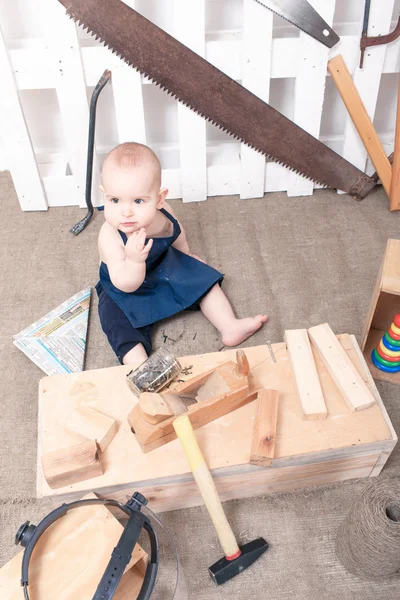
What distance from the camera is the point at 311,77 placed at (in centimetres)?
163

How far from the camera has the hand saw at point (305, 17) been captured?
1.49 meters

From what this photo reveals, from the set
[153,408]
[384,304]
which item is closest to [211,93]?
[384,304]

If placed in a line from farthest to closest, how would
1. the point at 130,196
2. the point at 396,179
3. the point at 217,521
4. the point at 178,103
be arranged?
the point at 396,179
the point at 178,103
the point at 130,196
the point at 217,521

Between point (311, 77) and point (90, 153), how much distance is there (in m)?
0.69

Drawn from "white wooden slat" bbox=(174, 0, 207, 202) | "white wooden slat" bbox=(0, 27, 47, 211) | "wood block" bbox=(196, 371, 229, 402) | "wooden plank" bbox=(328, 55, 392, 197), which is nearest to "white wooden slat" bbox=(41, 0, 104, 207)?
"white wooden slat" bbox=(0, 27, 47, 211)

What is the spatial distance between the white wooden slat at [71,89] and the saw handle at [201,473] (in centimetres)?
103

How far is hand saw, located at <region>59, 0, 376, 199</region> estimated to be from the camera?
4.87ft

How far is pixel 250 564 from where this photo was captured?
1.08m

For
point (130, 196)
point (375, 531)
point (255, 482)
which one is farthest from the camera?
point (130, 196)

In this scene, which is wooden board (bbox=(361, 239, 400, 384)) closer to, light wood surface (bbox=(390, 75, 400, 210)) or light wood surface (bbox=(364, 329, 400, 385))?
light wood surface (bbox=(364, 329, 400, 385))

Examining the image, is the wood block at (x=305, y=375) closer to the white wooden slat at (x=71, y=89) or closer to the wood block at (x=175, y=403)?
the wood block at (x=175, y=403)

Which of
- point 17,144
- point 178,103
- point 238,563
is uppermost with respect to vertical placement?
point 178,103

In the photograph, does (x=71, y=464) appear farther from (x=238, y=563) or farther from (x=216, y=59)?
(x=216, y=59)

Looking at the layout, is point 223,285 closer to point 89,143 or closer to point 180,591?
point 89,143
